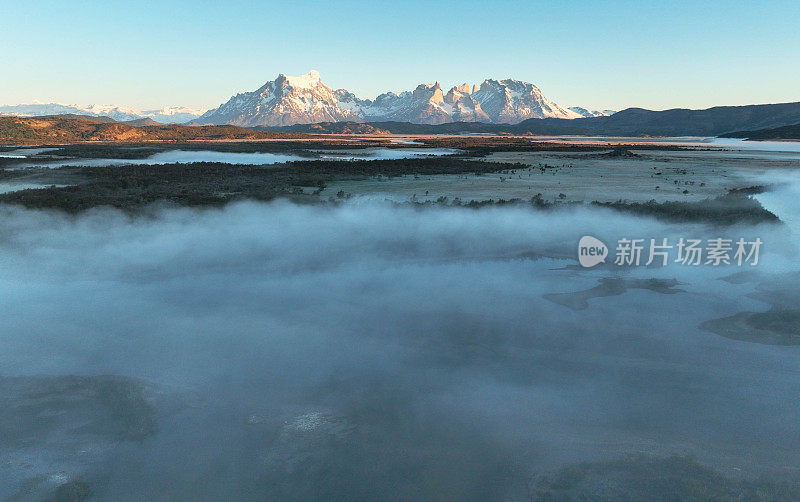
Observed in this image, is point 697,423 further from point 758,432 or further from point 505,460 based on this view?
point 505,460

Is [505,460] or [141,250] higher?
[141,250]

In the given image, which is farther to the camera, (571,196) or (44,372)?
(571,196)

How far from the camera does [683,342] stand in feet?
39.7

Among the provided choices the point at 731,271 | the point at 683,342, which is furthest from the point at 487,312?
the point at 731,271

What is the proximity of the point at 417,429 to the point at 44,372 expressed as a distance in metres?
9.07

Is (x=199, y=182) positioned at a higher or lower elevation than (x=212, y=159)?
lower

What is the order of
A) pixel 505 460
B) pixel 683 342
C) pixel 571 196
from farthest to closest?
pixel 571 196 < pixel 683 342 < pixel 505 460

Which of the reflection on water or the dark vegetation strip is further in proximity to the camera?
the reflection on water

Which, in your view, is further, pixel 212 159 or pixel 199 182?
pixel 212 159

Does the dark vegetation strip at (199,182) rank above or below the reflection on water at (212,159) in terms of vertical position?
below

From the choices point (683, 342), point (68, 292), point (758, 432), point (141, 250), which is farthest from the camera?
point (141, 250)

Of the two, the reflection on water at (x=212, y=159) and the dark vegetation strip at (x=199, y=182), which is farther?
the reflection on water at (x=212, y=159)

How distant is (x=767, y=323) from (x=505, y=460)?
10288mm

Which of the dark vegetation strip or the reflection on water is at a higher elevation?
the reflection on water
